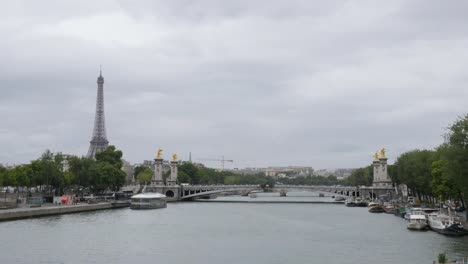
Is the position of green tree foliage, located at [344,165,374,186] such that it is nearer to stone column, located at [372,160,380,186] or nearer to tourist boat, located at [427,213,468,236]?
stone column, located at [372,160,380,186]

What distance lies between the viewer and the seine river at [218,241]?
38.1m

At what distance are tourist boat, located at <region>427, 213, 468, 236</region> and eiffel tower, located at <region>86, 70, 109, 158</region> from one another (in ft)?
314

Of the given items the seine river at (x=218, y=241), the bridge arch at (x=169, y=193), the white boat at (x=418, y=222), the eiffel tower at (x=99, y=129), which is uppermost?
the eiffel tower at (x=99, y=129)

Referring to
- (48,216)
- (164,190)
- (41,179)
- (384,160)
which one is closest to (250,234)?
(48,216)

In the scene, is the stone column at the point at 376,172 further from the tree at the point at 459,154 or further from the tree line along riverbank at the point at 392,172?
the tree at the point at 459,154

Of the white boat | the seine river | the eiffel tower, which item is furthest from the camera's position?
the eiffel tower

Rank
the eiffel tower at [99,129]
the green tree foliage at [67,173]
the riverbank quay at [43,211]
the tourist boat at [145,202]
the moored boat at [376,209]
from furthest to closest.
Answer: the eiffel tower at [99,129], the tourist boat at [145,202], the green tree foliage at [67,173], the moored boat at [376,209], the riverbank quay at [43,211]

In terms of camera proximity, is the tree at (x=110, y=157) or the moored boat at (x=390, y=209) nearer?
the moored boat at (x=390, y=209)

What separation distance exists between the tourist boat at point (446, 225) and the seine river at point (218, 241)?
792 mm

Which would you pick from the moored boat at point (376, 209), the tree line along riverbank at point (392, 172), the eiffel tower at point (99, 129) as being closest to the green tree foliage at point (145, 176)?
the eiffel tower at point (99, 129)

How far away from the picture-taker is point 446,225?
1842 inches

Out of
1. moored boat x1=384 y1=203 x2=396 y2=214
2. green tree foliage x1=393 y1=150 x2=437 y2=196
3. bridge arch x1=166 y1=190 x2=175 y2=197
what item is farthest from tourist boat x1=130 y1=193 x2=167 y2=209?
green tree foliage x1=393 y1=150 x2=437 y2=196

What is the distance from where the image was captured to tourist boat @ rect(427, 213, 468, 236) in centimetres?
4547

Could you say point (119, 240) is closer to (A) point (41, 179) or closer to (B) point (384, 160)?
(A) point (41, 179)
